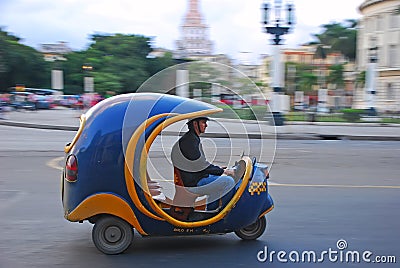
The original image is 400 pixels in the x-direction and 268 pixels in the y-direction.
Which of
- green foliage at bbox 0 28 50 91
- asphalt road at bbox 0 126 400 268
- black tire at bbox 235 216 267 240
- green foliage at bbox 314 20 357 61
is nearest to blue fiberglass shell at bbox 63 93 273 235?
asphalt road at bbox 0 126 400 268

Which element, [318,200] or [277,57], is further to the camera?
[277,57]

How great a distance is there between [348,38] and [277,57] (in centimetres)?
5939

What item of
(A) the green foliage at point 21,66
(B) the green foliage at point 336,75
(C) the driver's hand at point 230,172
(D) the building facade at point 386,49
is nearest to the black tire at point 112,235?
(C) the driver's hand at point 230,172

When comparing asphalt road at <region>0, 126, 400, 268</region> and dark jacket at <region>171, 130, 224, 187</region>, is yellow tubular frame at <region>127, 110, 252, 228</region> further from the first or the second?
asphalt road at <region>0, 126, 400, 268</region>

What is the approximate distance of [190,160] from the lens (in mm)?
5148

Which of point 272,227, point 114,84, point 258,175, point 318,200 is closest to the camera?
point 258,175

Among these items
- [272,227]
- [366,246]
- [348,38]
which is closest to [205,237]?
[272,227]

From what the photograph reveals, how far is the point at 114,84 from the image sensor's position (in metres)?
52.4

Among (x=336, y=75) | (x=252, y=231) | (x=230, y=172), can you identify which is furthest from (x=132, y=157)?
(x=336, y=75)

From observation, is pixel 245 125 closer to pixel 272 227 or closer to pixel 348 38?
pixel 272 227

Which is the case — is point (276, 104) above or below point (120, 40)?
below

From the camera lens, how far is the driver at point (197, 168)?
5137mm

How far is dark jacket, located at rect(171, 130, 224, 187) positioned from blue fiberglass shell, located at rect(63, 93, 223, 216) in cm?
29

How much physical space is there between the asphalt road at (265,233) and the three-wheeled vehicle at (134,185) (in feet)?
0.95
